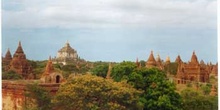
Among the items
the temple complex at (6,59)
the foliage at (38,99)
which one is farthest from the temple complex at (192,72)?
the foliage at (38,99)

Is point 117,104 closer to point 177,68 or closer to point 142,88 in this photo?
point 142,88

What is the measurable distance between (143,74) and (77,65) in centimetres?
90

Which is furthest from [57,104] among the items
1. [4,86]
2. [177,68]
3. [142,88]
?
[177,68]

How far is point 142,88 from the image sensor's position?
4656 millimetres

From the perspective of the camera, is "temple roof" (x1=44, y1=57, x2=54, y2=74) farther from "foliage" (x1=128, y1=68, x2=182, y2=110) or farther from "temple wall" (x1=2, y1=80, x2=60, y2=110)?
"foliage" (x1=128, y1=68, x2=182, y2=110)

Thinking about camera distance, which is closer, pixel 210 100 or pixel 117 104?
pixel 117 104

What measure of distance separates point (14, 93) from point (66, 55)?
0.55 metres

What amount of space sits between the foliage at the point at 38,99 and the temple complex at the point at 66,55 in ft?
1.22

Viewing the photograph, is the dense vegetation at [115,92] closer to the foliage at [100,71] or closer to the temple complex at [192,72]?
the foliage at [100,71]

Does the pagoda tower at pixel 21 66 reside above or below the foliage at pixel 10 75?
above

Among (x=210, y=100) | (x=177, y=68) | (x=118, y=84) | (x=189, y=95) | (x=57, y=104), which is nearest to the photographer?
(x=57, y=104)

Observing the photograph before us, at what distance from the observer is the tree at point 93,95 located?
374 cm

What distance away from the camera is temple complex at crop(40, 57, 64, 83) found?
4.32m

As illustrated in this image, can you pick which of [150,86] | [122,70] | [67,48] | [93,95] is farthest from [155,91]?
[67,48]
